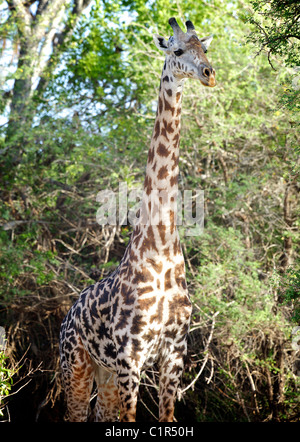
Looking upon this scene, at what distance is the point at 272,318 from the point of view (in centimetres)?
557

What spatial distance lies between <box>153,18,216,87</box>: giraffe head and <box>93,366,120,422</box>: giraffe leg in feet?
7.80

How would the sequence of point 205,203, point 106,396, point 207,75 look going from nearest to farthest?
point 207,75
point 106,396
point 205,203

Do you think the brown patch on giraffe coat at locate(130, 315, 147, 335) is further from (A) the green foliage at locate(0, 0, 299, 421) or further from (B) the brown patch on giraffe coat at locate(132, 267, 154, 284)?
(A) the green foliage at locate(0, 0, 299, 421)

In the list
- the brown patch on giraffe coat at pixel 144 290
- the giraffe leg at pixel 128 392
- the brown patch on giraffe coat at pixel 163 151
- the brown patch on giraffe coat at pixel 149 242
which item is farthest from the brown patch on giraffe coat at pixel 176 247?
the giraffe leg at pixel 128 392

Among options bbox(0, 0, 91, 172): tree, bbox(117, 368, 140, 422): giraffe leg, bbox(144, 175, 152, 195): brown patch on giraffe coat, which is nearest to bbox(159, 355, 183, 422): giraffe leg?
bbox(117, 368, 140, 422): giraffe leg

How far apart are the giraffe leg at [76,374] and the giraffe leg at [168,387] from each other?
2.80 feet

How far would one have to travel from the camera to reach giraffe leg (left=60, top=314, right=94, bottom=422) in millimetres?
4086

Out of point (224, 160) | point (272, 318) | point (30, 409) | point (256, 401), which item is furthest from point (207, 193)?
point (30, 409)

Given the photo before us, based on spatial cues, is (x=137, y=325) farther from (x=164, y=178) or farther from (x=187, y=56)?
(x=187, y=56)

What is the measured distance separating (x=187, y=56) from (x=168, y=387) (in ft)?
6.69

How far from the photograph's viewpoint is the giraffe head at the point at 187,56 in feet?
9.89

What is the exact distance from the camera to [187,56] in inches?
125

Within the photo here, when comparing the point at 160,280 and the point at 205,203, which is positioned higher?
the point at 205,203

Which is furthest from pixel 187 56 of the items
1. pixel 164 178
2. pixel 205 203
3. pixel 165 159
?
pixel 205 203
